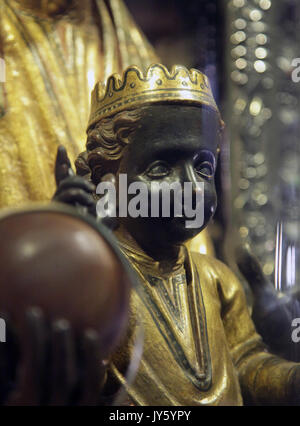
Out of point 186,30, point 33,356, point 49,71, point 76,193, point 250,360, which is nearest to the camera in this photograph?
point 33,356

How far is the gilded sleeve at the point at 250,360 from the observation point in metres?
1.55

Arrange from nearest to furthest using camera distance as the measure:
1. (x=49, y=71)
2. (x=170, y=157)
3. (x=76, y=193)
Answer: (x=76, y=193) < (x=170, y=157) < (x=49, y=71)

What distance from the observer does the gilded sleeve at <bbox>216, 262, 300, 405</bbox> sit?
155 cm

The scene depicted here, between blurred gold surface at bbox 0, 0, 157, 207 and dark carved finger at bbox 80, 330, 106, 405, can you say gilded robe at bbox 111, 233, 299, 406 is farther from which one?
blurred gold surface at bbox 0, 0, 157, 207

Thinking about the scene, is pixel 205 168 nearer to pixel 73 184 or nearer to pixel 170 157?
pixel 170 157

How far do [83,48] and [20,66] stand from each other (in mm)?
248

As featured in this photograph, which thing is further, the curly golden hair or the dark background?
the dark background

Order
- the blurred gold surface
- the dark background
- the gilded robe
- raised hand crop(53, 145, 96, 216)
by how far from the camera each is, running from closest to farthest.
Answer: raised hand crop(53, 145, 96, 216) → the gilded robe → the blurred gold surface → the dark background

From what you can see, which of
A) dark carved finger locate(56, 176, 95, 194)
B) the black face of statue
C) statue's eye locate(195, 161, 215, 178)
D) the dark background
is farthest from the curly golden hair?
the dark background

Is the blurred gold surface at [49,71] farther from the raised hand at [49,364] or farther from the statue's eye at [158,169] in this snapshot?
the raised hand at [49,364]

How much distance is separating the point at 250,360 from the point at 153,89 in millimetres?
672

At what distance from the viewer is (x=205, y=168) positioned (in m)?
1.51

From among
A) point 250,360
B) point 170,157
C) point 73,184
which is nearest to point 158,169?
point 170,157
